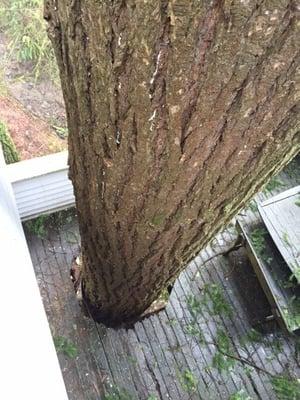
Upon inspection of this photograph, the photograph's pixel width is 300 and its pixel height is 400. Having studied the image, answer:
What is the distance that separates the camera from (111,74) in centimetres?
69

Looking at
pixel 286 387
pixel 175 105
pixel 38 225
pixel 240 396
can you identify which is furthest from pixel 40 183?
pixel 175 105

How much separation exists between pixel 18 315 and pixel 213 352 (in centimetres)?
122

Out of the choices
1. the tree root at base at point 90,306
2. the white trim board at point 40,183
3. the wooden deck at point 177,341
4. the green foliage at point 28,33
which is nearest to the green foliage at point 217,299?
the wooden deck at point 177,341

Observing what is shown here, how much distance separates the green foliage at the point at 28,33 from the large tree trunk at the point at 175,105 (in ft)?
5.40

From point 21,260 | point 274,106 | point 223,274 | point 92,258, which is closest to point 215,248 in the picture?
point 223,274

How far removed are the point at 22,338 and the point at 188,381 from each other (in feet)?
3.84

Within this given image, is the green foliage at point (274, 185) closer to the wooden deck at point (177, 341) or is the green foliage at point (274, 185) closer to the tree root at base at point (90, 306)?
the wooden deck at point (177, 341)

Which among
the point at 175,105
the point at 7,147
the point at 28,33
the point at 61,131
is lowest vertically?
the point at 61,131

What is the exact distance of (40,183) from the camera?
2.07m

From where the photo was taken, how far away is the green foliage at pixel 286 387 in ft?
7.17

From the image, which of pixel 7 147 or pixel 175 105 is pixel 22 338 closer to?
pixel 175 105

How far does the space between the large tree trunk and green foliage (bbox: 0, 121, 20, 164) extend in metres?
1.09

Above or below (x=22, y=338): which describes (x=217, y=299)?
below

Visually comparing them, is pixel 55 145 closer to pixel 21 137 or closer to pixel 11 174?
pixel 21 137
